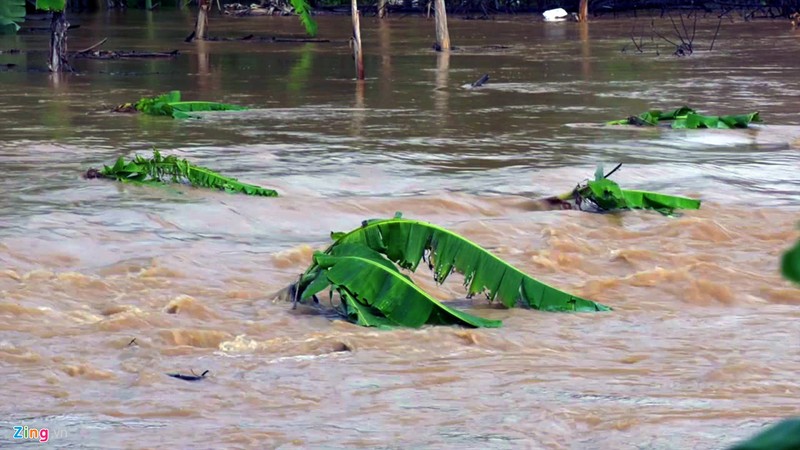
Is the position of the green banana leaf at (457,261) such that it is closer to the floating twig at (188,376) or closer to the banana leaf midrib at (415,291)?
the banana leaf midrib at (415,291)

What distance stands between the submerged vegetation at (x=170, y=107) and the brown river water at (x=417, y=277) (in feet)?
0.55

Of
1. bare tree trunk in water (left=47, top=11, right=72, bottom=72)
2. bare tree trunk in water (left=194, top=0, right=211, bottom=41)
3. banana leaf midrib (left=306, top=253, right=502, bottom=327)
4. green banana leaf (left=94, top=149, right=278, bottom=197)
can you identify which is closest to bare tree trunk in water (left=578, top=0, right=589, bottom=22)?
bare tree trunk in water (left=194, top=0, right=211, bottom=41)

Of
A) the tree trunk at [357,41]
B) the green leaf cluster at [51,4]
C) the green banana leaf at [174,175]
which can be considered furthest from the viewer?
the green leaf cluster at [51,4]

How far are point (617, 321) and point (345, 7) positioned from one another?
119 feet

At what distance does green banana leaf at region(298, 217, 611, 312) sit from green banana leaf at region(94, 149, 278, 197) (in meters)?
3.07

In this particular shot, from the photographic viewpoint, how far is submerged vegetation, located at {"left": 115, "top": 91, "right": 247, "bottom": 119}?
13234 mm

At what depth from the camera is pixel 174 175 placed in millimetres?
8953

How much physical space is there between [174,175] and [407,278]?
3.74 meters

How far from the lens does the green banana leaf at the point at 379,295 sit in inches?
213

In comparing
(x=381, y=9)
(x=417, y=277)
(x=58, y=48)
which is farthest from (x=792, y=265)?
(x=381, y=9)

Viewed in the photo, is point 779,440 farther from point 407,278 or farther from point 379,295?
point 407,278

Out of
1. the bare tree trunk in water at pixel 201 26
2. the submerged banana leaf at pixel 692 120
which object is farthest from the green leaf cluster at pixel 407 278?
the bare tree trunk in water at pixel 201 26

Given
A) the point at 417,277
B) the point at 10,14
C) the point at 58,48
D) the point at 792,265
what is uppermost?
the point at 10,14

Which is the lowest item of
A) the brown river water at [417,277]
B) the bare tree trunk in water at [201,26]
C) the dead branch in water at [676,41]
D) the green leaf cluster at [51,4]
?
the brown river water at [417,277]
